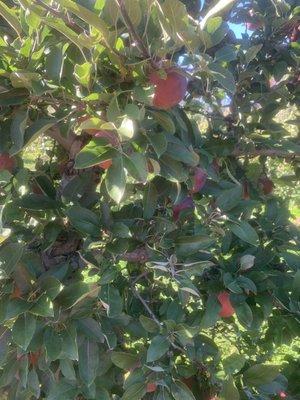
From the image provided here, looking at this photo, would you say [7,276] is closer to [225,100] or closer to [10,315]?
[10,315]

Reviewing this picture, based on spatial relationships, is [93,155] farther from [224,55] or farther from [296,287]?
[296,287]

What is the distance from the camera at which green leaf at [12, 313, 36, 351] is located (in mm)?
Result: 822

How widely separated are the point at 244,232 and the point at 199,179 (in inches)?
5.7

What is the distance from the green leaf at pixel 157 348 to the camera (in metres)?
0.86

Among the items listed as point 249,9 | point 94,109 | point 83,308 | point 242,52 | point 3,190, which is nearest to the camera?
point 94,109

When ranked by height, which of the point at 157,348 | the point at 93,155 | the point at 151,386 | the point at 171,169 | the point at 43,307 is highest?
the point at 93,155

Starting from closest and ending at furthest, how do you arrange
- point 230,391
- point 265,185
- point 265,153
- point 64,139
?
point 230,391, point 64,139, point 265,153, point 265,185

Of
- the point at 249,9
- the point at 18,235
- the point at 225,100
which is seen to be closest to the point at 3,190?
the point at 18,235

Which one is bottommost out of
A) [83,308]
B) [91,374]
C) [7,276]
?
[91,374]

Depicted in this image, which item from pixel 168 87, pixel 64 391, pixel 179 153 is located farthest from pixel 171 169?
pixel 64 391

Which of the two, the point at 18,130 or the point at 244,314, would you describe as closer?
the point at 18,130

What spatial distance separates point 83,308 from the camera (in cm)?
92

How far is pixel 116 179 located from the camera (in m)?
0.70

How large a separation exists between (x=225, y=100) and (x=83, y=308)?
80 centimetres
